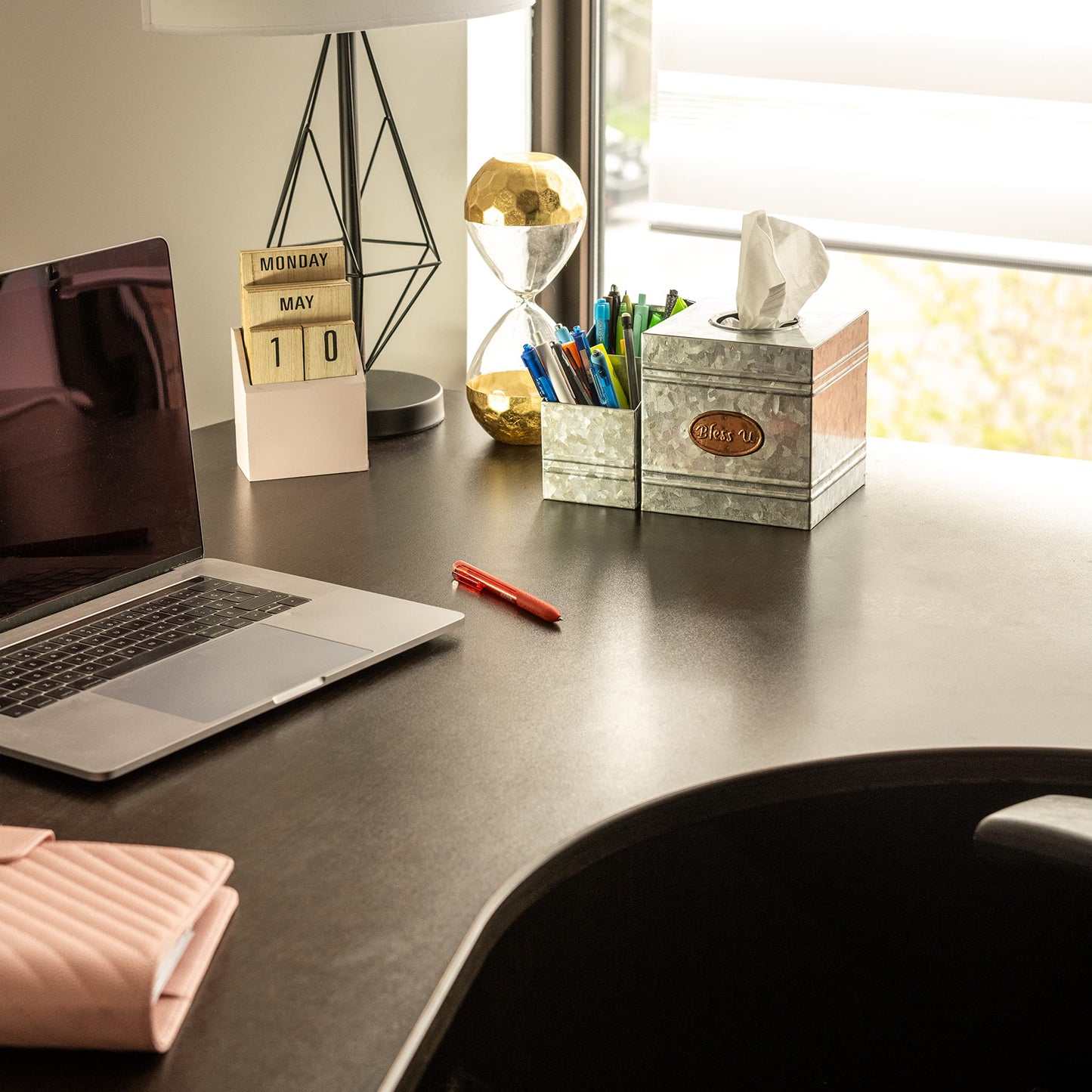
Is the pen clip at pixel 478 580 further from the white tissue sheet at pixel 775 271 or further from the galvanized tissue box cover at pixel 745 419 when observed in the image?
the white tissue sheet at pixel 775 271

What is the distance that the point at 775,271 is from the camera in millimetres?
1281

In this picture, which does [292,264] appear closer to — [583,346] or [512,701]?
[583,346]

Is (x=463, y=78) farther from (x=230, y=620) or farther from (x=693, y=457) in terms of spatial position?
(x=230, y=620)

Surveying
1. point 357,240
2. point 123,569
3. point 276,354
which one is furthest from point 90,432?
point 357,240

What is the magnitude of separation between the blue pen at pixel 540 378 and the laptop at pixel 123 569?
12.5 inches

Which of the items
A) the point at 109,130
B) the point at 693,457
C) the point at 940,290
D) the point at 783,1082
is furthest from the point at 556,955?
the point at 940,290

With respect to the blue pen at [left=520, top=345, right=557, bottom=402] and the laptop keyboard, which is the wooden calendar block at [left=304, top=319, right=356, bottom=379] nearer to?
the blue pen at [left=520, top=345, right=557, bottom=402]

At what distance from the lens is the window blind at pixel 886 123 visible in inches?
72.2

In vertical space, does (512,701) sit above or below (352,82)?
below

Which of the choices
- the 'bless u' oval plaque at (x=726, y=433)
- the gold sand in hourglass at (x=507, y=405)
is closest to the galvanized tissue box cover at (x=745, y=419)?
the 'bless u' oval plaque at (x=726, y=433)

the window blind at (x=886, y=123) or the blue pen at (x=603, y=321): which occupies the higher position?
the window blind at (x=886, y=123)

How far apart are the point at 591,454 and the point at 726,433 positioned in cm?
13

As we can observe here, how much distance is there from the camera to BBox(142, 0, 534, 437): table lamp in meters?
1.27

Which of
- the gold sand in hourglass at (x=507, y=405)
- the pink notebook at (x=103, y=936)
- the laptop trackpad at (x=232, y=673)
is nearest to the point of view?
the pink notebook at (x=103, y=936)
